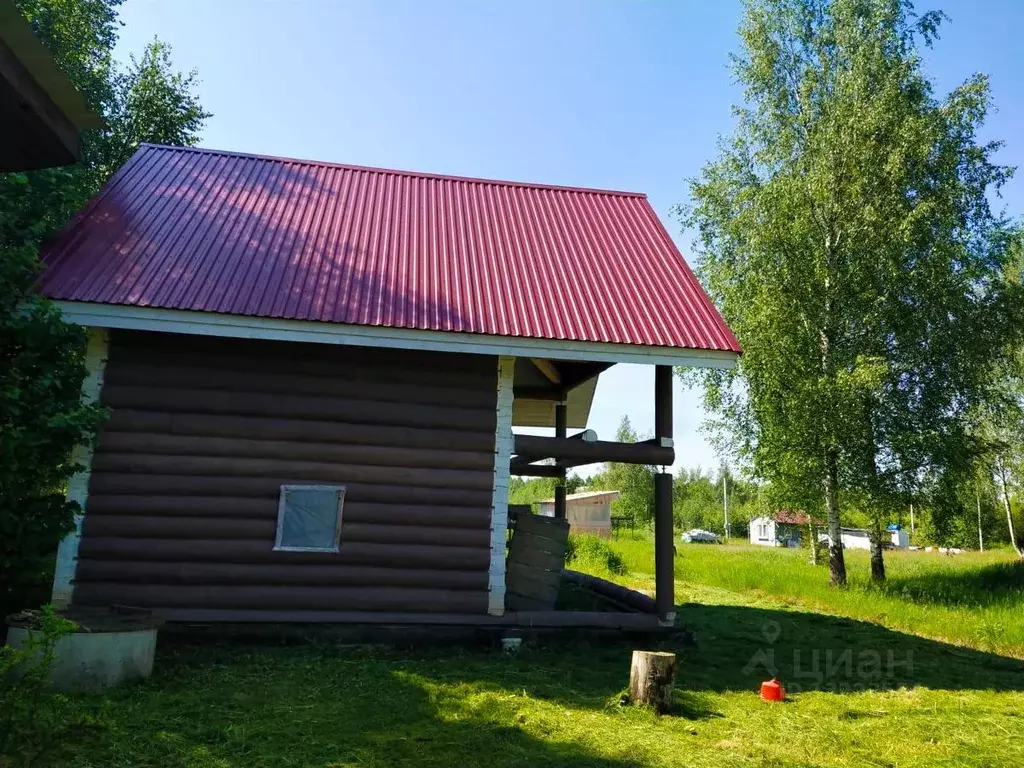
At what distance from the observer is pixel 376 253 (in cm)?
966

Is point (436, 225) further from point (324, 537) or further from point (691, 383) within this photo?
point (691, 383)

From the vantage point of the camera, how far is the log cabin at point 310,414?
796cm

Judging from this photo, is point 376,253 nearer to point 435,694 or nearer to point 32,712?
point 435,694

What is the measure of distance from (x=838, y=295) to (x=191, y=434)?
15.0 metres

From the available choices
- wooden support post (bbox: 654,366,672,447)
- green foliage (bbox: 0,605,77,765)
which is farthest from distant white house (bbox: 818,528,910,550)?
green foliage (bbox: 0,605,77,765)

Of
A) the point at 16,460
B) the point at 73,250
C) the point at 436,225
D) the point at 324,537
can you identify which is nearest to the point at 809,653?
the point at 324,537

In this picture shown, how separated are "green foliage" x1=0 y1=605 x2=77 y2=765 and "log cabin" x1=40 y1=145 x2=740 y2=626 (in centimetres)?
266

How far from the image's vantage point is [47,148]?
3.91 m

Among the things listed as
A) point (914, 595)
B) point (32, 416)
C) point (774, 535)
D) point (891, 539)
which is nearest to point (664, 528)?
point (32, 416)

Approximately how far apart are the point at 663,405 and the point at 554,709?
14.0 ft

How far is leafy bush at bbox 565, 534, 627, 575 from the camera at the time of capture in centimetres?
2055

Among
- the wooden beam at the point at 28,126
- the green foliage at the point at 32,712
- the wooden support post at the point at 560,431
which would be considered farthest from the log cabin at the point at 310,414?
the wooden support post at the point at 560,431

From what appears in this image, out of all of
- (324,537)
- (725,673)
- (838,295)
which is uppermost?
(838,295)

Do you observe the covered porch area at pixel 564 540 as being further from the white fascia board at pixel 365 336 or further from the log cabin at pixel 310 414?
the white fascia board at pixel 365 336
